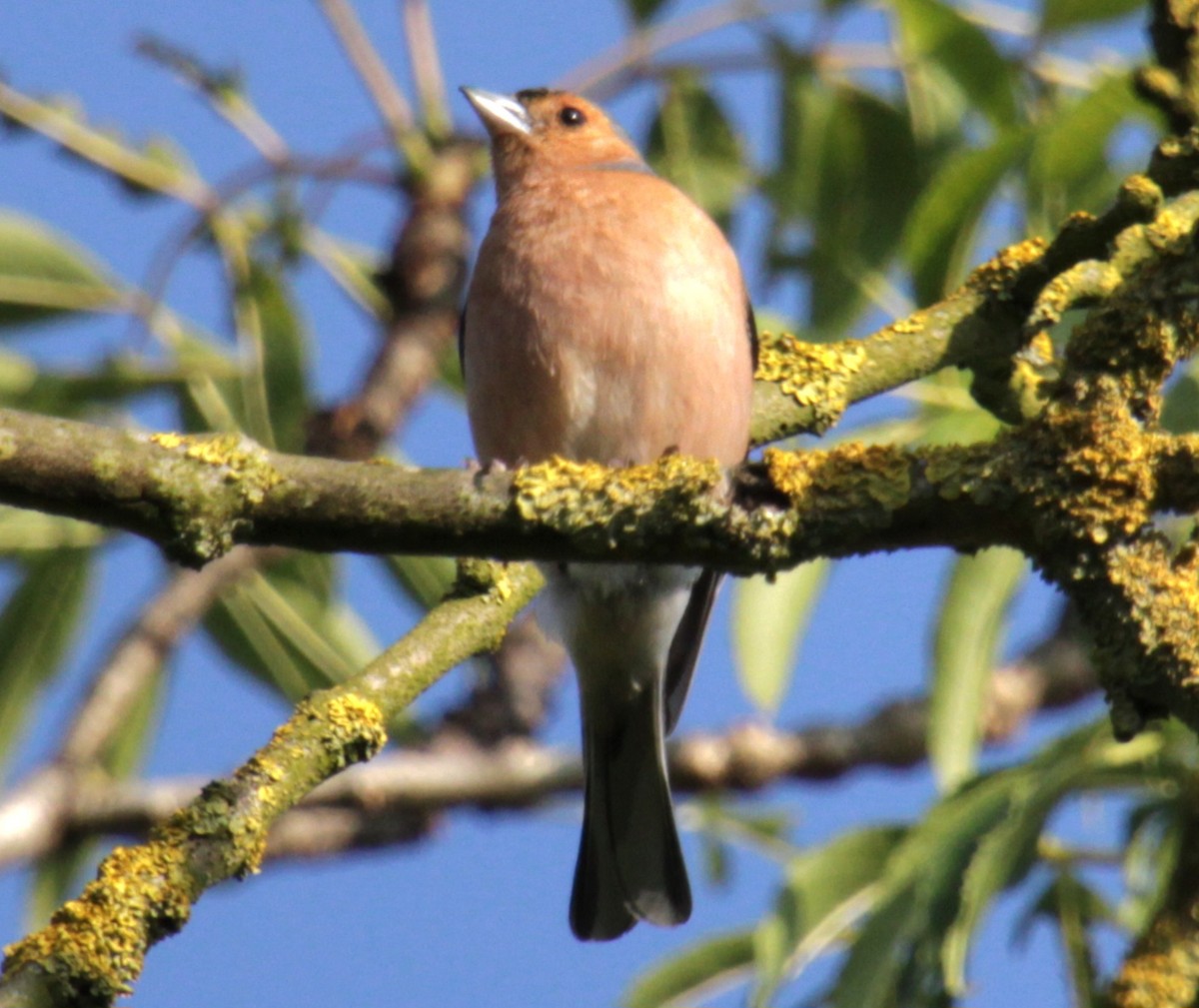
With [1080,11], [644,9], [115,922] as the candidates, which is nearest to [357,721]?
[115,922]

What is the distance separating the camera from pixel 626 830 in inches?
213

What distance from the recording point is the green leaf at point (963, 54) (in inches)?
213

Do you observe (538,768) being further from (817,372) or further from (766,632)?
(817,372)

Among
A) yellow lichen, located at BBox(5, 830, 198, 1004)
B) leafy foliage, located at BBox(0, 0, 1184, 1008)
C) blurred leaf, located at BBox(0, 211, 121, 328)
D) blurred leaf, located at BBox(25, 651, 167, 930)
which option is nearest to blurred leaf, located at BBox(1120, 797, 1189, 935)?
leafy foliage, located at BBox(0, 0, 1184, 1008)

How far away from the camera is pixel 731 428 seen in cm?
466

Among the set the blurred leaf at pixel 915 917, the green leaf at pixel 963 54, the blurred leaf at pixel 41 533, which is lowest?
the blurred leaf at pixel 915 917

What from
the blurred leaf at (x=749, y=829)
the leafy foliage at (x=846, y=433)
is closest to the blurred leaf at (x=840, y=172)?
the leafy foliage at (x=846, y=433)

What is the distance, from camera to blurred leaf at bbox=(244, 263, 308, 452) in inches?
253

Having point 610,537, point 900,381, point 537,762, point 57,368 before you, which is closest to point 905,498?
point 610,537

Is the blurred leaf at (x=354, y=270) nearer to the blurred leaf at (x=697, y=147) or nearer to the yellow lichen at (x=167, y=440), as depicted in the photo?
the blurred leaf at (x=697, y=147)

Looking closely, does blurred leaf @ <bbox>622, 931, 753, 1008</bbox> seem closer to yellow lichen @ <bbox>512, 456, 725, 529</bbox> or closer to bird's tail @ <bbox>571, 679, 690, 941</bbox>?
bird's tail @ <bbox>571, 679, 690, 941</bbox>

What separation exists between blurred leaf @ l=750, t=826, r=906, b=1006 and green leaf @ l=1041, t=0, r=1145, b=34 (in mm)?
2608

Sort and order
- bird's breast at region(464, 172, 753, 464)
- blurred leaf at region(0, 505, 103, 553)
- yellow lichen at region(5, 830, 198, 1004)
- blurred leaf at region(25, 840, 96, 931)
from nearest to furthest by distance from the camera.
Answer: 1. yellow lichen at region(5, 830, 198, 1004)
2. bird's breast at region(464, 172, 753, 464)
3. blurred leaf at region(0, 505, 103, 553)
4. blurred leaf at region(25, 840, 96, 931)

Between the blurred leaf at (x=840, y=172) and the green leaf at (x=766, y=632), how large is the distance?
1054 mm
